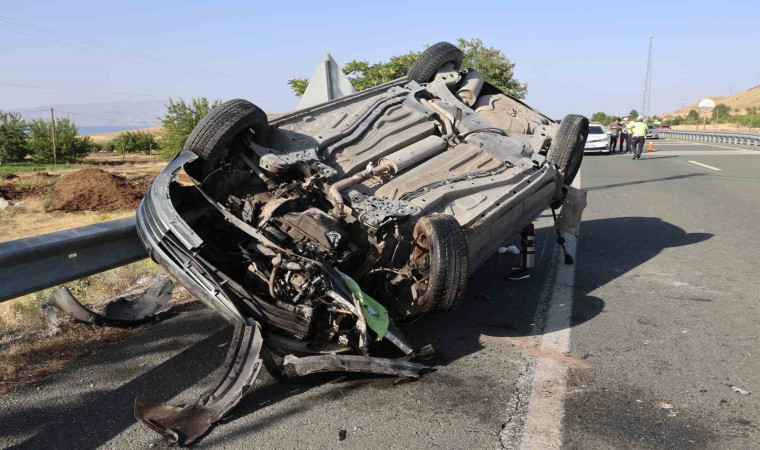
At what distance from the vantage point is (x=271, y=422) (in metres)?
3.31

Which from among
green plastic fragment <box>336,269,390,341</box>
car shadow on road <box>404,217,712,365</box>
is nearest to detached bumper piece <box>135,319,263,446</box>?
green plastic fragment <box>336,269,390,341</box>

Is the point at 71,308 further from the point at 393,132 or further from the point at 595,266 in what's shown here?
the point at 595,266

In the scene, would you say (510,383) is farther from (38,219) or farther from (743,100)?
(743,100)

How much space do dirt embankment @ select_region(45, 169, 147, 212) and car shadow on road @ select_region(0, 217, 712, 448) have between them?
1188 cm

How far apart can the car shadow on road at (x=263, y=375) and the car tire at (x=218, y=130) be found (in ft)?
4.03

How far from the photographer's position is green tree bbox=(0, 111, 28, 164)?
3388 centimetres

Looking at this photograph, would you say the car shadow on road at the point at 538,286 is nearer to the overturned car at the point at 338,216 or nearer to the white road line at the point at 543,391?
the white road line at the point at 543,391

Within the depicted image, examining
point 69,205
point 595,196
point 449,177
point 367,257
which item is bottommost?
point 69,205

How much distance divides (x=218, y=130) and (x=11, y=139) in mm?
34266

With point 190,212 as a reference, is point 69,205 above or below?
below

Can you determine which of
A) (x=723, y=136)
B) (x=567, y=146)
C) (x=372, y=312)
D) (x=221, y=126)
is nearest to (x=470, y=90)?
(x=567, y=146)

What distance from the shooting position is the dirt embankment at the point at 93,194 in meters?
16.0

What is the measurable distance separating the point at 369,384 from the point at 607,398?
4.37ft

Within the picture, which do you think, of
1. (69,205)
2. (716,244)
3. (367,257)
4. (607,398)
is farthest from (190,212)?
(69,205)
